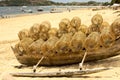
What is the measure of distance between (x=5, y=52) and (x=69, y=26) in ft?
15.3

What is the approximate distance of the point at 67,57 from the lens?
37.9 feet

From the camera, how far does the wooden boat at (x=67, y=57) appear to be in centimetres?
1105

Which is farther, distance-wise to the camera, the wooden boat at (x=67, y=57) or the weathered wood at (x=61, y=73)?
the wooden boat at (x=67, y=57)

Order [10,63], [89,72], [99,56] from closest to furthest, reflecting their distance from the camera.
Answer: [89,72]
[99,56]
[10,63]

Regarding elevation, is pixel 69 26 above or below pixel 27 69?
above

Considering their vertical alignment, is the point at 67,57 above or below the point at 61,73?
above

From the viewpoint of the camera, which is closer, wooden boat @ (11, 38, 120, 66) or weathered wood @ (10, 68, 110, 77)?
weathered wood @ (10, 68, 110, 77)

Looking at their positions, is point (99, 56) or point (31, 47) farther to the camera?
point (31, 47)

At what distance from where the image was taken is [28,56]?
12.3 metres

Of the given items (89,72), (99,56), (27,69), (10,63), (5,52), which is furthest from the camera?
(5,52)

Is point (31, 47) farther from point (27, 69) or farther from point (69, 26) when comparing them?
point (69, 26)

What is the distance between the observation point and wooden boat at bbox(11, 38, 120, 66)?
11.0 m

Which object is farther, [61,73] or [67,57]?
[67,57]

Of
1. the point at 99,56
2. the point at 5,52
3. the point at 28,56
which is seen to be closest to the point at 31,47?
the point at 28,56
